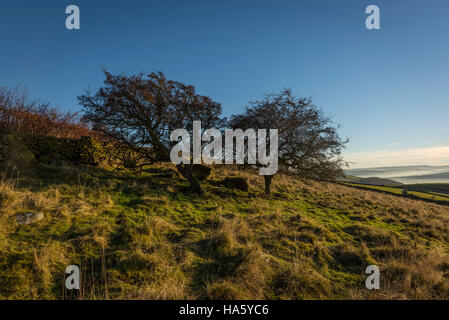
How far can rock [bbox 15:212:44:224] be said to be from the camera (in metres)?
5.22

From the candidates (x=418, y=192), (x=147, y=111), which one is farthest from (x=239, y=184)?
(x=418, y=192)

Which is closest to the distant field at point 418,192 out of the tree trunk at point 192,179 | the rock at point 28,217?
the tree trunk at point 192,179

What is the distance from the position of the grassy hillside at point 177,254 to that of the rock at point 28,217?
16cm

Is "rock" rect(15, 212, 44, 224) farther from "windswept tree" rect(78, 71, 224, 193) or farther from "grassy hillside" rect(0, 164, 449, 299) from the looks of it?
"windswept tree" rect(78, 71, 224, 193)

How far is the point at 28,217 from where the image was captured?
5352 mm

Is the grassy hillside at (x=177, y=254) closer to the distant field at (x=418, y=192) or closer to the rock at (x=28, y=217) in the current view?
the rock at (x=28, y=217)

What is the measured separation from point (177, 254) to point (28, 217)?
15.3 ft

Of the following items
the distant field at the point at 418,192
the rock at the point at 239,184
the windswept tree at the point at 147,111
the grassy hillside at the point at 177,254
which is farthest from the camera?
the distant field at the point at 418,192

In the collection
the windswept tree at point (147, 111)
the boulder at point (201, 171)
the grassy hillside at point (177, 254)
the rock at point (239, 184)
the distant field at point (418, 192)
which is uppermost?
the windswept tree at point (147, 111)

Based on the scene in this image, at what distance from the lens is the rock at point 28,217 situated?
5.22m

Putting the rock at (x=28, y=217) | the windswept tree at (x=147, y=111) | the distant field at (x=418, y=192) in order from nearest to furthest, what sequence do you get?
1. the rock at (x=28, y=217)
2. the windswept tree at (x=147, y=111)
3. the distant field at (x=418, y=192)

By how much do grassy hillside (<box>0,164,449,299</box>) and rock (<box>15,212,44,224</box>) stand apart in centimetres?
16

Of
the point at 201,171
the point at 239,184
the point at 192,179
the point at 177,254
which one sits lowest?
the point at 177,254

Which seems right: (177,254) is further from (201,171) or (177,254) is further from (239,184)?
(201,171)
